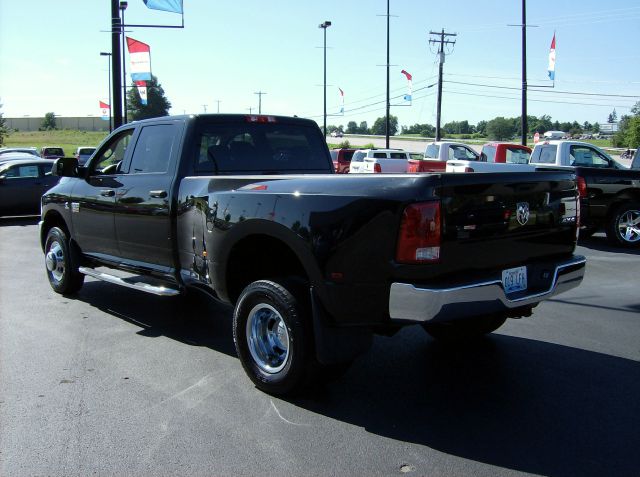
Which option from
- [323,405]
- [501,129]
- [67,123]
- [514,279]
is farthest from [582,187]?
[67,123]

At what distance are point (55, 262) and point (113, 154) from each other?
160 cm

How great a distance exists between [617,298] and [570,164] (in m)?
7.36

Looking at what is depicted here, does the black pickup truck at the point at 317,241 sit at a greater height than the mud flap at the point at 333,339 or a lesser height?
greater

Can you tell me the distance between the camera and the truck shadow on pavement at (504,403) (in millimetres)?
3396

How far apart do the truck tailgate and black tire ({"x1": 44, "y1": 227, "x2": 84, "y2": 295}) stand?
16.5ft

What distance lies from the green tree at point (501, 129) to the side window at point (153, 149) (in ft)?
348

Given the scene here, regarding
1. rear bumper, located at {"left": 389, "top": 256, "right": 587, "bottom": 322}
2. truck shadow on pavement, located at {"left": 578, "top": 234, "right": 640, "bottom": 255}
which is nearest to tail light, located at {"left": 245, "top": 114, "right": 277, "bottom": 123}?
rear bumper, located at {"left": 389, "top": 256, "right": 587, "bottom": 322}

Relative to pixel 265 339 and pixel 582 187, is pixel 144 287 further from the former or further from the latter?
Result: pixel 582 187

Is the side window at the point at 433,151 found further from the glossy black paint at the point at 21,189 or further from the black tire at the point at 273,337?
the black tire at the point at 273,337

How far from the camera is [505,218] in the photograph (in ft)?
12.9

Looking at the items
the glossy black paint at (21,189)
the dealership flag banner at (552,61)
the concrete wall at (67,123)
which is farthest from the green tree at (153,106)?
the glossy black paint at (21,189)

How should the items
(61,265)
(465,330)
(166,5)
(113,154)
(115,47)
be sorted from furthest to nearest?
(166,5) → (115,47) → (61,265) → (113,154) → (465,330)

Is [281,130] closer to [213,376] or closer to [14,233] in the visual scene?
[213,376]

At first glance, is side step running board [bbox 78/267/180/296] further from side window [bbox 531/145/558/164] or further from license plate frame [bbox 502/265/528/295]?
side window [bbox 531/145/558/164]
